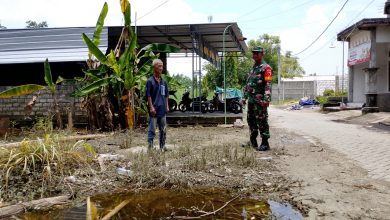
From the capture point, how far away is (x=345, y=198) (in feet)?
12.1

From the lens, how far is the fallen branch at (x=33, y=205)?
3.32 m

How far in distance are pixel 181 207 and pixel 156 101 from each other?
297 centimetres

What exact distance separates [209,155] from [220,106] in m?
8.24

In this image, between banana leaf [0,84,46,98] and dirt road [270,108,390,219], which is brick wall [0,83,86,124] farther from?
dirt road [270,108,390,219]

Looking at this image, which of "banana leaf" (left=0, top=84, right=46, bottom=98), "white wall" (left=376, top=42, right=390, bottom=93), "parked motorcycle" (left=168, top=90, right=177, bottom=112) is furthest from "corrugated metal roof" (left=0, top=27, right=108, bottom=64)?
"white wall" (left=376, top=42, right=390, bottom=93)

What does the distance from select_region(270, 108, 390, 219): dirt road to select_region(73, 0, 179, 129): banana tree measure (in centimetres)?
394

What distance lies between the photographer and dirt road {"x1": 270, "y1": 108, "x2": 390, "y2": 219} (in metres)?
3.39

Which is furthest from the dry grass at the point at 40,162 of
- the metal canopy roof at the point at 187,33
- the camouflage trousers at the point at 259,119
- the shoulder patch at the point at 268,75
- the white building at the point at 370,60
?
the white building at the point at 370,60

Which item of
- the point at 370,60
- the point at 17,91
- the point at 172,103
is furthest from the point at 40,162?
the point at 370,60

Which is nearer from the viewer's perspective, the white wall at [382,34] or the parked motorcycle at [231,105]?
the parked motorcycle at [231,105]

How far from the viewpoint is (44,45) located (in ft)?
38.5

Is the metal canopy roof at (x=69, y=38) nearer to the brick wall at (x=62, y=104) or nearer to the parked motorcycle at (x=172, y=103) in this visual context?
the brick wall at (x=62, y=104)

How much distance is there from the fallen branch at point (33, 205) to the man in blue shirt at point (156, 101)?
250 centimetres

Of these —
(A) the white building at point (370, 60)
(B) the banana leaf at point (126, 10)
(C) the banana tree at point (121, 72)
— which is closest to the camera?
(C) the banana tree at point (121, 72)
